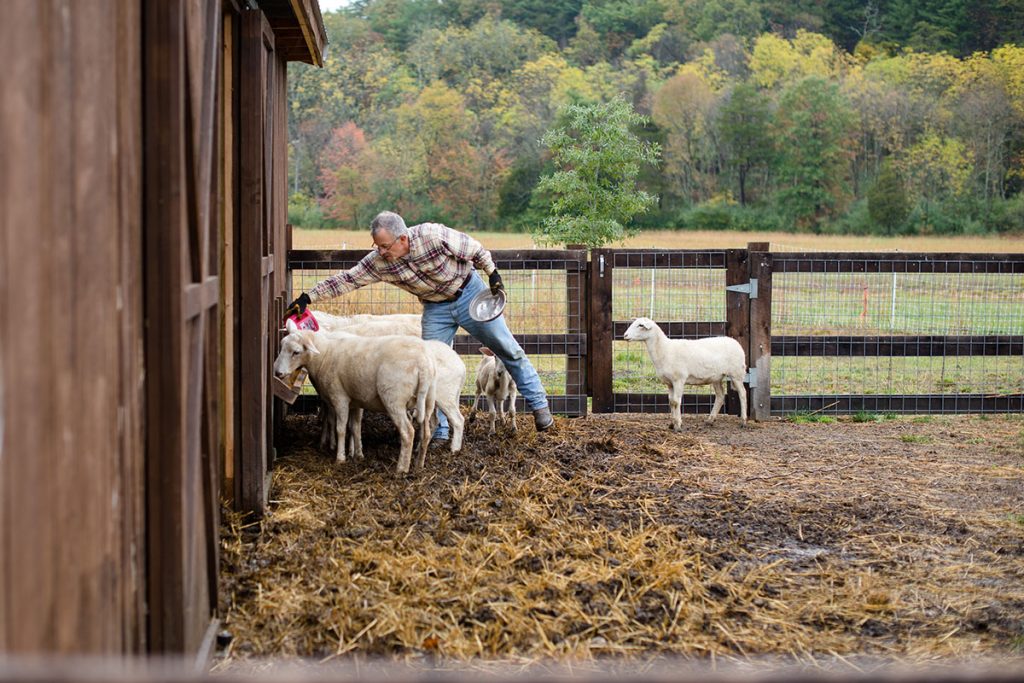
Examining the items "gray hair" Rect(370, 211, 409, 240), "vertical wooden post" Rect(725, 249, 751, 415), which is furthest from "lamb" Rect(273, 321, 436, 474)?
"vertical wooden post" Rect(725, 249, 751, 415)

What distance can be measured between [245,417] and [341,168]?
2171 inches

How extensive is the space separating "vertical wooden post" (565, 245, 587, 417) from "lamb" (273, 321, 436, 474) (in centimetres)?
324

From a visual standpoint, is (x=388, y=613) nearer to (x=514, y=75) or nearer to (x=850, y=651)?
(x=850, y=651)

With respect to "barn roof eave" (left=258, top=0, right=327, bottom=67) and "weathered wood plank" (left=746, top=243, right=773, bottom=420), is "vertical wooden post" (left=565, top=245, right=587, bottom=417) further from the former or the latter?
"barn roof eave" (left=258, top=0, right=327, bottom=67)

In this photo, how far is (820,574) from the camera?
584cm

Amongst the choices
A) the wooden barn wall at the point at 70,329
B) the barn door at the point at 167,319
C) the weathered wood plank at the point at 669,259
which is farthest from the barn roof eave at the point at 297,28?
the wooden barn wall at the point at 70,329

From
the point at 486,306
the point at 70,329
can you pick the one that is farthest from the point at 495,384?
the point at 70,329

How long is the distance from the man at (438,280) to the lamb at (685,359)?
153 centimetres

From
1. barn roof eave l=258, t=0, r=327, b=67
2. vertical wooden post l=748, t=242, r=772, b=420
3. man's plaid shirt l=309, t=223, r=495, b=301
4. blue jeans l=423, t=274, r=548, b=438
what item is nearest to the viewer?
barn roof eave l=258, t=0, r=327, b=67

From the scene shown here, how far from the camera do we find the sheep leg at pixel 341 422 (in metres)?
8.37

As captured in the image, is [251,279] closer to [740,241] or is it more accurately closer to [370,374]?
[370,374]

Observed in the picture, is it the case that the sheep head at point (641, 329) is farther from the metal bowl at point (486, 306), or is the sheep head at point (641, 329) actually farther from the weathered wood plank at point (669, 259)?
the metal bowl at point (486, 306)

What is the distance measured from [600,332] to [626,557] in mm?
5361

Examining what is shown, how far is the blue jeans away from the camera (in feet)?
30.0
